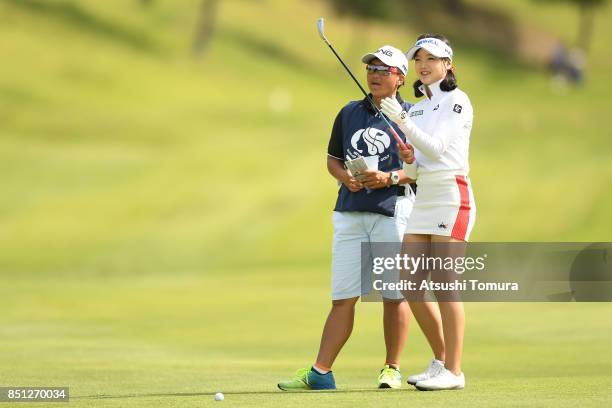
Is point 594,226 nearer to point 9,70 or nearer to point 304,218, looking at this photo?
point 304,218

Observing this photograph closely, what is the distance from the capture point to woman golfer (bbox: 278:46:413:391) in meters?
8.25

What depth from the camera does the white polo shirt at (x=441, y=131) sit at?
7.56 meters

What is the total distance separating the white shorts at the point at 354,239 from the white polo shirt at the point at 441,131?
59 cm

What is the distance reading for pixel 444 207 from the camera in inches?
303

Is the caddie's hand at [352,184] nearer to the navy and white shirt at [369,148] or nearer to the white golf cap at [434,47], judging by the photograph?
the navy and white shirt at [369,148]

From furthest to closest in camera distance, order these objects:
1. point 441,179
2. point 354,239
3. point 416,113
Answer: point 354,239 < point 416,113 < point 441,179

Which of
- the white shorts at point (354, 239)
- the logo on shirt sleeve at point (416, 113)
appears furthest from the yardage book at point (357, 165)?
the logo on shirt sleeve at point (416, 113)

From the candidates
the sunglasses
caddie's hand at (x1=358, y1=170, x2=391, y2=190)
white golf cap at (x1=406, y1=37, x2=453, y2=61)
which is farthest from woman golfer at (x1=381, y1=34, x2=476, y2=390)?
the sunglasses

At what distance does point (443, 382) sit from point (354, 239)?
1268 millimetres

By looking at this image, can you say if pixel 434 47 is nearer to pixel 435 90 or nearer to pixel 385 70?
pixel 435 90

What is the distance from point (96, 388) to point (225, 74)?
175 ft

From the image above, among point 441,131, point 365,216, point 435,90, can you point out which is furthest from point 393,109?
point 365,216

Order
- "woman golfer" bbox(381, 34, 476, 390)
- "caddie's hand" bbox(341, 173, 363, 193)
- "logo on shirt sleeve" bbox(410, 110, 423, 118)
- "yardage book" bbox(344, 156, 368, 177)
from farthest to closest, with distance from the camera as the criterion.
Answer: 1. "caddie's hand" bbox(341, 173, 363, 193)
2. "yardage book" bbox(344, 156, 368, 177)
3. "logo on shirt sleeve" bbox(410, 110, 423, 118)
4. "woman golfer" bbox(381, 34, 476, 390)

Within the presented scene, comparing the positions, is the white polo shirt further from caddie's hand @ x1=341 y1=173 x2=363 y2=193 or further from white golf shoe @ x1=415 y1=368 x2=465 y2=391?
white golf shoe @ x1=415 y1=368 x2=465 y2=391
